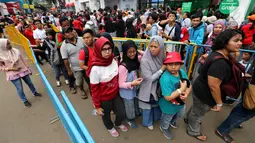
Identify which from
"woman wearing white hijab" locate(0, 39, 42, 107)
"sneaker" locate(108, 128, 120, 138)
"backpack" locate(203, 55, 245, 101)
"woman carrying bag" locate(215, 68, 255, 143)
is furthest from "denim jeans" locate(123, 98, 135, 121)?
"woman wearing white hijab" locate(0, 39, 42, 107)

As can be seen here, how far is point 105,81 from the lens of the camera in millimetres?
1794

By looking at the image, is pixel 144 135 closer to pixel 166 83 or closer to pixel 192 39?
pixel 166 83

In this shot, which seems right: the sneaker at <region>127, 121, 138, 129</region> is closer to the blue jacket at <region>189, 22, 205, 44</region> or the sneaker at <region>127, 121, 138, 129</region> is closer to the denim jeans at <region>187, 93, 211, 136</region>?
the denim jeans at <region>187, 93, 211, 136</region>

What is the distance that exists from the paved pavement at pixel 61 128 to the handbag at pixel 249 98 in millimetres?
850

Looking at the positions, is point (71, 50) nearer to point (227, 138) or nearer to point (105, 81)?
point (105, 81)

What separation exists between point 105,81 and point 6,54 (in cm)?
231

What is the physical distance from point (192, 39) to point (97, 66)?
2.87 metres

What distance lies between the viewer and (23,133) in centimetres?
253

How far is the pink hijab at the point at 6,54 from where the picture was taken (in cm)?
251

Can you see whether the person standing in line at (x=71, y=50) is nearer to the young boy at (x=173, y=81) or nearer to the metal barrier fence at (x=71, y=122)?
the metal barrier fence at (x=71, y=122)

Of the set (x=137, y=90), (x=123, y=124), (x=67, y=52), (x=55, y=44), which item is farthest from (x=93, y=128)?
(x=55, y=44)

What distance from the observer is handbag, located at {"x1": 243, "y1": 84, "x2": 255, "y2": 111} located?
1582 millimetres

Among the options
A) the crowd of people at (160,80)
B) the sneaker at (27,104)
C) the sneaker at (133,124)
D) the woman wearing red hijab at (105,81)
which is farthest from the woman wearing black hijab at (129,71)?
the sneaker at (27,104)

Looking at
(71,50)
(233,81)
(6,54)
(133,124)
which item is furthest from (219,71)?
(6,54)
